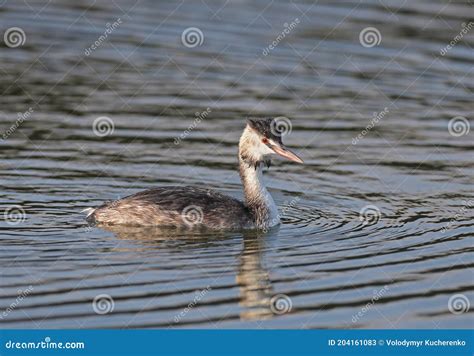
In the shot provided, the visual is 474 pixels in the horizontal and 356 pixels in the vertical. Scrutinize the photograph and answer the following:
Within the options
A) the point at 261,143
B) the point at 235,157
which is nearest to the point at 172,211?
the point at 261,143

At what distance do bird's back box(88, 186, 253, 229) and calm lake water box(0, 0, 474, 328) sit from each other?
23 cm

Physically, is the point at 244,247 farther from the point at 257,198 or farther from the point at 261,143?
the point at 261,143

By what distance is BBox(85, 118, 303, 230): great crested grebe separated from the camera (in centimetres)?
1809

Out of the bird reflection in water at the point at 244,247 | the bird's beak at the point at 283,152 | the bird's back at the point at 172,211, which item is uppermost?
the bird's beak at the point at 283,152

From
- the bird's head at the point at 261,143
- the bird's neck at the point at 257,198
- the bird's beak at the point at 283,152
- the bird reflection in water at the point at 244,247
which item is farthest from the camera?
the bird's neck at the point at 257,198

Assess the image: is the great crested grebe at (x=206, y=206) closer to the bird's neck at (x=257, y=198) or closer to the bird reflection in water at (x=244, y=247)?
the bird's neck at (x=257, y=198)

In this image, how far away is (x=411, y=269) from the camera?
16.3 meters

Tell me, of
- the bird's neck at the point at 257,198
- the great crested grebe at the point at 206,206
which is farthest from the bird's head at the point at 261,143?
the bird's neck at the point at 257,198

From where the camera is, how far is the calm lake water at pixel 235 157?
1521 centimetres

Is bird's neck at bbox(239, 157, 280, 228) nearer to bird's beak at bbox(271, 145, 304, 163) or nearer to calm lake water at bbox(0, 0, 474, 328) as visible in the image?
calm lake water at bbox(0, 0, 474, 328)

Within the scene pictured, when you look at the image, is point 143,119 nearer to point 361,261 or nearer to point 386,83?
point 386,83

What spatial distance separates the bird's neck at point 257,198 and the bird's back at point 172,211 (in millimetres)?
252

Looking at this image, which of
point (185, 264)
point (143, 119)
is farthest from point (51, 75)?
point (185, 264)

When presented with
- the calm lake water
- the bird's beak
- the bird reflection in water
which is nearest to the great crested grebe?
the bird's beak
